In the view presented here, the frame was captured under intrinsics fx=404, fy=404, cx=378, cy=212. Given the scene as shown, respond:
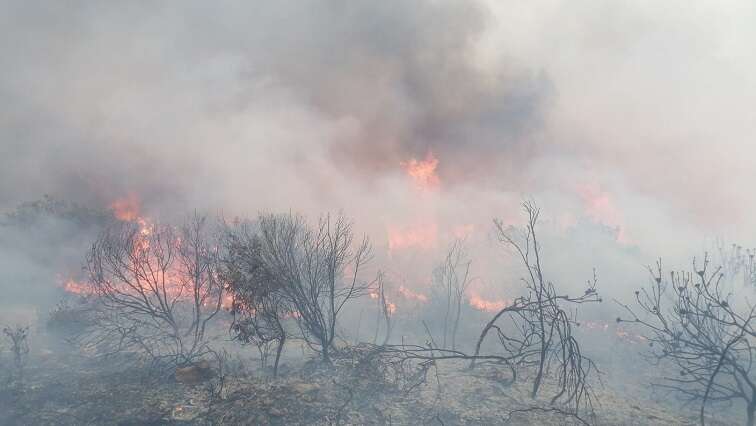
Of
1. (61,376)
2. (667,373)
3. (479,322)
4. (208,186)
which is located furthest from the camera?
(208,186)

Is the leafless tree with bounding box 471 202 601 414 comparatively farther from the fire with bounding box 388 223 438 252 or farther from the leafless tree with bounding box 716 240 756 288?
the fire with bounding box 388 223 438 252

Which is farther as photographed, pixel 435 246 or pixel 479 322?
pixel 435 246

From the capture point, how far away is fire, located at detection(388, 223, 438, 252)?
1431 inches

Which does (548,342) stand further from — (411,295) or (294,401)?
(411,295)

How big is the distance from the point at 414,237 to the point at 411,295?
34.1 ft

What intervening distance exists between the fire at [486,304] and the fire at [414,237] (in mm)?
9170

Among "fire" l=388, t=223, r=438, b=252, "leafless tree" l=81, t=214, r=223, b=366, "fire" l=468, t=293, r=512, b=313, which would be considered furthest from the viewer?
"fire" l=388, t=223, r=438, b=252

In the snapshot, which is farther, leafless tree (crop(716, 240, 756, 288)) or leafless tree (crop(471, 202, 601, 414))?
leafless tree (crop(716, 240, 756, 288))

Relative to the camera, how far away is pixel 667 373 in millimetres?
18266

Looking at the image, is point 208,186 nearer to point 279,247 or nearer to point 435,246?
point 435,246

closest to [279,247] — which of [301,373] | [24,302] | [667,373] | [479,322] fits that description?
[301,373]

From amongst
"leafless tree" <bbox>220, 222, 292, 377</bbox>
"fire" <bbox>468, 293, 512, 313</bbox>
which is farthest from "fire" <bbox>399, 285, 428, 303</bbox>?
"leafless tree" <bbox>220, 222, 292, 377</bbox>

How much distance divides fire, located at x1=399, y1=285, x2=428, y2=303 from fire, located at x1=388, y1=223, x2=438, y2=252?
7.63 m

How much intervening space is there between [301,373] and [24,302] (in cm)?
2474
